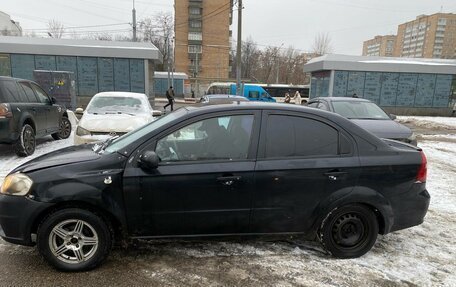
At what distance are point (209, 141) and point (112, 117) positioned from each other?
4.56 metres

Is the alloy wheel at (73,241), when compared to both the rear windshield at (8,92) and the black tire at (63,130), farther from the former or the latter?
the black tire at (63,130)

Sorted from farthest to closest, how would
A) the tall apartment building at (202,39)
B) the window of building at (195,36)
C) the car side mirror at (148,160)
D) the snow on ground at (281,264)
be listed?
the window of building at (195,36)
the tall apartment building at (202,39)
the snow on ground at (281,264)
the car side mirror at (148,160)

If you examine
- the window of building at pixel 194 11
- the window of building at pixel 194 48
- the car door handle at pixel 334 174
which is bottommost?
the car door handle at pixel 334 174

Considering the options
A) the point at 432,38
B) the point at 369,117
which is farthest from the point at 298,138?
the point at 432,38

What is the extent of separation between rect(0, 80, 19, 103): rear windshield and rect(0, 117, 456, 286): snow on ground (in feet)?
15.0

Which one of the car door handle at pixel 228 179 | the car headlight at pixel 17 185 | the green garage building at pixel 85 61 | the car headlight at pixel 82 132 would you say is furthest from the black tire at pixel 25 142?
the green garage building at pixel 85 61

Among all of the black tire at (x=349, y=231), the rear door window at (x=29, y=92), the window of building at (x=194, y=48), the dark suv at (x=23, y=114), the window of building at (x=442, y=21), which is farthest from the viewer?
the window of building at (x=194, y=48)

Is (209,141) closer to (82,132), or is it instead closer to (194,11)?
(82,132)

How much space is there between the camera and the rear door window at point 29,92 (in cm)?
810

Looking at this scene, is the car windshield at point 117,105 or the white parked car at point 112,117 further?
the car windshield at point 117,105

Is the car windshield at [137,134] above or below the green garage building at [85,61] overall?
below

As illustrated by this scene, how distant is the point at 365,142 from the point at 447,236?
192cm

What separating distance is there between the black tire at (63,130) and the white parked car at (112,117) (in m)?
2.31

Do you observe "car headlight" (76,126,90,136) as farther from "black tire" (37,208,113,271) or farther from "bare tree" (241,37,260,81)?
"bare tree" (241,37,260,81)
